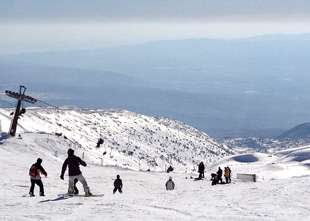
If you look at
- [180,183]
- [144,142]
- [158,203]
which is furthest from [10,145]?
[144,142]

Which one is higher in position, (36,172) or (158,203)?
(36,172)

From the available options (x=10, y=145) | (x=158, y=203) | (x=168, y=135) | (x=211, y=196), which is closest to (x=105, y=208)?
(x=158, y=203)

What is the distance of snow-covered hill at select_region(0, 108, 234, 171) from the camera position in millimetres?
80688

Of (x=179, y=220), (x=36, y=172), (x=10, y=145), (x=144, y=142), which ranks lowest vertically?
(x=179, y=220)

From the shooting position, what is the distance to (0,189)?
18516mm

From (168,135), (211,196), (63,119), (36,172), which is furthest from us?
(168,135)

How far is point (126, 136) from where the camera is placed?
121 m

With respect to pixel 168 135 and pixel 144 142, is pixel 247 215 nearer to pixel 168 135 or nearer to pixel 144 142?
pixel 144 142

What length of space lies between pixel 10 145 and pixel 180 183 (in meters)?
18.7

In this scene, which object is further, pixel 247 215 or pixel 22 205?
pixel 22 205

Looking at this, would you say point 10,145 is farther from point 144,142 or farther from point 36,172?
point 144,142

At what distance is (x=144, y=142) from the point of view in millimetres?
127188

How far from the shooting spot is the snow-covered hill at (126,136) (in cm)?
8069

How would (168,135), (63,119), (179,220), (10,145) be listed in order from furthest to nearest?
(168,135), (63,119), (10,145), (179,220)
